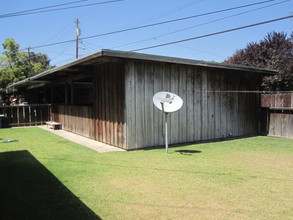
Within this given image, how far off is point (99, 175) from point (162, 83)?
4023mm

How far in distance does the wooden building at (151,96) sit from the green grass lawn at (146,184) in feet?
3.63

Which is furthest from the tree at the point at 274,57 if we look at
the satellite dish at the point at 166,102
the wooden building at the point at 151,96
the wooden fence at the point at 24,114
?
the wooden fence at the point at 24,114

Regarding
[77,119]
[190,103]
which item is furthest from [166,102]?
[77,119]

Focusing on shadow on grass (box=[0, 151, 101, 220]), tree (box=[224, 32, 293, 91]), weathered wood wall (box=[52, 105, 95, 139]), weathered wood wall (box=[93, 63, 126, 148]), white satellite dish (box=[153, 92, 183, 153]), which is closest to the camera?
shadow on grass (box=[0, 151, 101, 220])

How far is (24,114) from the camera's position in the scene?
14391 mm

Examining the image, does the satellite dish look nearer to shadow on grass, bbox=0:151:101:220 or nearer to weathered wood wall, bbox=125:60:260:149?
weathered wood wall, bbox=125:60:260:149

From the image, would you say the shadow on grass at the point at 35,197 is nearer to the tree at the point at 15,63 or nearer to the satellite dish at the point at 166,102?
the satellite dish at the point at 166,102

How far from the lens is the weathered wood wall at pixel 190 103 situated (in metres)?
7.42

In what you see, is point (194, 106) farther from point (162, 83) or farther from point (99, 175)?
point (99, 175)

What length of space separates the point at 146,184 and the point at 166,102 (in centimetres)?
318

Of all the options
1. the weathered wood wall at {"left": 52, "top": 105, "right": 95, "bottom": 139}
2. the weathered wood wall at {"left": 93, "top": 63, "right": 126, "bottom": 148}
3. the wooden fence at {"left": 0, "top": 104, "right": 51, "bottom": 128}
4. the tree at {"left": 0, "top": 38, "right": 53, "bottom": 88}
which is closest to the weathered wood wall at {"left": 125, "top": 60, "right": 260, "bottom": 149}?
the weathered wood wall at {"left": 93, "top": 63, "right": 126, "bottom": 148}

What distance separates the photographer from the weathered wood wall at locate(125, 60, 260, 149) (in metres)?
7.42

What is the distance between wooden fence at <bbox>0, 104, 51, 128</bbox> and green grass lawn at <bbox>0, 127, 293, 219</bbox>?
25.7 ft

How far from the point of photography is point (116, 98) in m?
7.66
